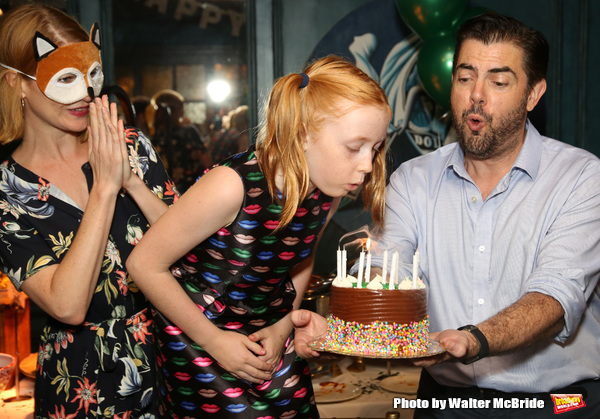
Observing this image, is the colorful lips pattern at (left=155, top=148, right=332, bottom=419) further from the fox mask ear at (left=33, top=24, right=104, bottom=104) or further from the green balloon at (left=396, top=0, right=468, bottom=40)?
the green balloon at (left=396, top=0, right=468, bottom=40)

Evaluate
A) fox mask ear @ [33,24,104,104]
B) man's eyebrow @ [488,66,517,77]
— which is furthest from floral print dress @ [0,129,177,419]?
man's eyebrow @ [488,66,517,77]

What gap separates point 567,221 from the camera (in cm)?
209

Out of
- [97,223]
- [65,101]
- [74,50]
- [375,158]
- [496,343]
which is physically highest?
[74,50]

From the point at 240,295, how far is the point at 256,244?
17 centimetres

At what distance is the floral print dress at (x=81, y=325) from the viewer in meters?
1.97

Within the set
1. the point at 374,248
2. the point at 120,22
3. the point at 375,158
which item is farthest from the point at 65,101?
the point at 120,22

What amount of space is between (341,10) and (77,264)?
3.50 m

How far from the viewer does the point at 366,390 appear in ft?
11.3

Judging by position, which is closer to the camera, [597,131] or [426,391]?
[426,391]

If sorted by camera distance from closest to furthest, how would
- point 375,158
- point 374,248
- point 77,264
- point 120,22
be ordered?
point 77,264 < point 375,158 < point 374,248 < point 120,22

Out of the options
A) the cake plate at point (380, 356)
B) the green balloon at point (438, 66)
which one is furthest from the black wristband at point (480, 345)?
the green balloon at point (438, 66)

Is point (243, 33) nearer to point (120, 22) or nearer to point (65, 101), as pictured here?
point (120, 22)

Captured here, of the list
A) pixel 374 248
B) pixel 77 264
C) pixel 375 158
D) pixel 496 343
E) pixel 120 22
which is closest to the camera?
pixel 496 343

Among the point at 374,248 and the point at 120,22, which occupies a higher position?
the point at 120,22
